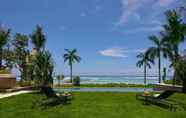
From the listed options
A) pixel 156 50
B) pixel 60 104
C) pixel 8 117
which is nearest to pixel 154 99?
pixel 60 104

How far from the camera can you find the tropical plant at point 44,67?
24.0 meters

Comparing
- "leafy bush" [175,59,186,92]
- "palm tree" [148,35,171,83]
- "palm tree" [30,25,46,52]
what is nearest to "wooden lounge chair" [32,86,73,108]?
"leafy bush" [175,59,186,92]

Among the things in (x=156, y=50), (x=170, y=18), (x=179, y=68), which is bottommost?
(x=179, y=68)

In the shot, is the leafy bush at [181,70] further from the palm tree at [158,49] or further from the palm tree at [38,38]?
the palm tree at [38,38]

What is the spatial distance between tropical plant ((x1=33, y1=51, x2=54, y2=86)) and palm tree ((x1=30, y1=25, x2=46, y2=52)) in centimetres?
802

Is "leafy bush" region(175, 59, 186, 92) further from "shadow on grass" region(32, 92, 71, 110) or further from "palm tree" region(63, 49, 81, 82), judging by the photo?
"palm tree" region(63, 49, 81, 82)

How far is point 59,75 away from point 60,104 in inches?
683

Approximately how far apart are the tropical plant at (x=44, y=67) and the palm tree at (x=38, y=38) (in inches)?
316

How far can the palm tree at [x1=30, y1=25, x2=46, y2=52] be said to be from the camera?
106 ft

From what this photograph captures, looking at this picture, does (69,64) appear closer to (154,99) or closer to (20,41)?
(20,41)

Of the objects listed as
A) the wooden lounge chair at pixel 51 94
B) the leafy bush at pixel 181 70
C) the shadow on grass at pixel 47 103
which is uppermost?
the leafy bush at pixel 181 70

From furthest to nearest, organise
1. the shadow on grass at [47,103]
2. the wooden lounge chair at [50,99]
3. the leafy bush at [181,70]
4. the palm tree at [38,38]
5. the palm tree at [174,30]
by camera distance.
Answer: the palm tree at [38,38], the palm tree at [174,30], the leafy bush at [181,70], the wooden lounge chair at [50,99], the shadow on grass at [47,103]

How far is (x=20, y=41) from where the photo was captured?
3309 cm

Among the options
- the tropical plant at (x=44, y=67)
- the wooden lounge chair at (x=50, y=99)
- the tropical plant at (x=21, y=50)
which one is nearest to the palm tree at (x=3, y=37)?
the tropical plant at (x=21, y=50)
